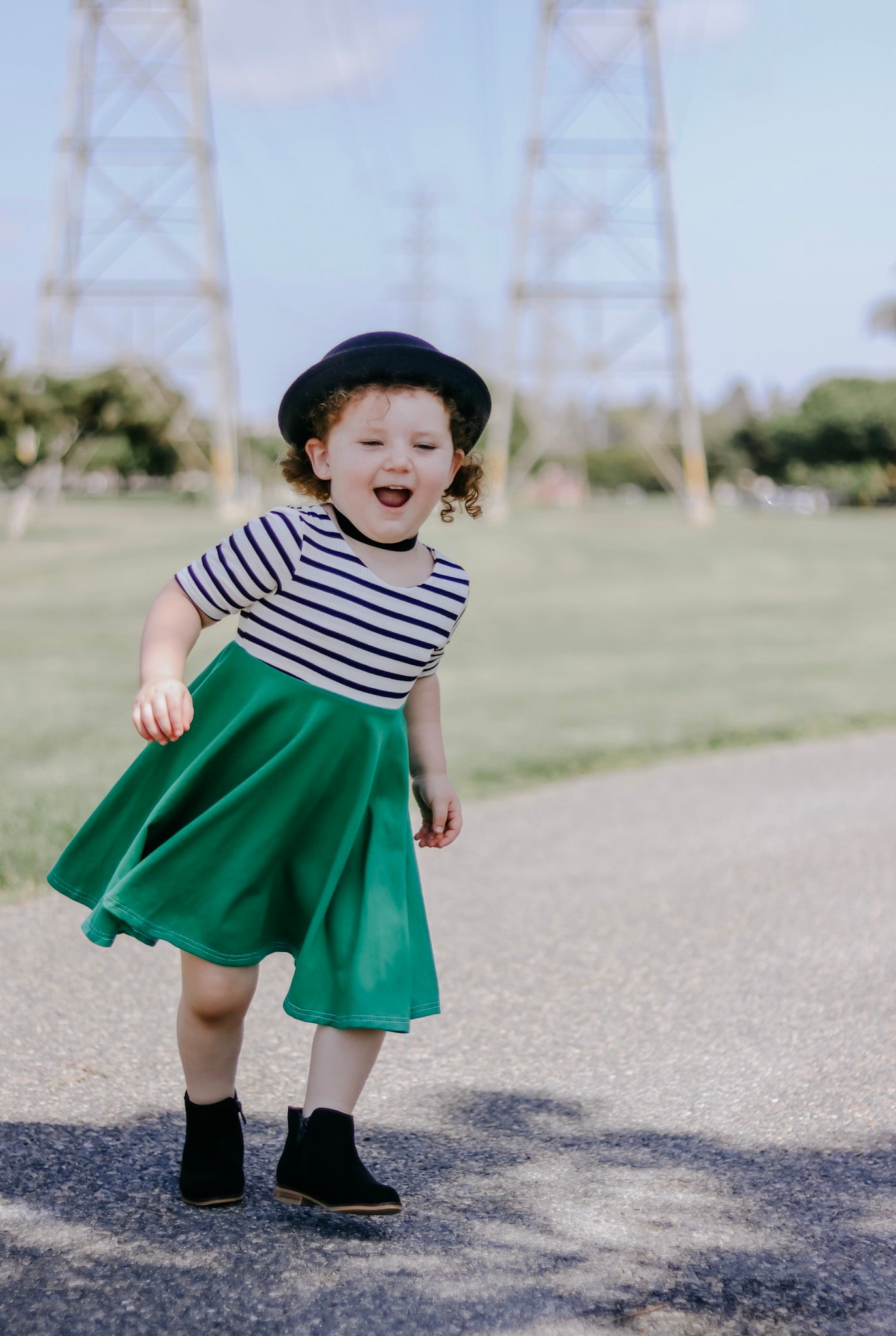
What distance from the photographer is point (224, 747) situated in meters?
2.61

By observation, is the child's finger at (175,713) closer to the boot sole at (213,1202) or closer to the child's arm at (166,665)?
the child's arm at (166,665)

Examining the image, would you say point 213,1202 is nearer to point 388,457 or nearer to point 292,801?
point 292,801

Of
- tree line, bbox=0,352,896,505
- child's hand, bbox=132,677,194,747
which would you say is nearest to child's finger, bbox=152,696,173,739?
child's hand, bbox=132,677,194,747

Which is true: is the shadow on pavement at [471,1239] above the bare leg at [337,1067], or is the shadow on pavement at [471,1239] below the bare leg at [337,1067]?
below

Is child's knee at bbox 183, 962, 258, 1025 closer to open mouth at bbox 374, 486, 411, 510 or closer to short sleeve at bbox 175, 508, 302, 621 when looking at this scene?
short sleeve at bbox 175, 508, 302, 621

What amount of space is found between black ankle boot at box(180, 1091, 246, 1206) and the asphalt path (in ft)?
0.20

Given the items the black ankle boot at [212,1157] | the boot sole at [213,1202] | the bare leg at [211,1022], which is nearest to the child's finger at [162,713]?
the bare leg at [211,1022]

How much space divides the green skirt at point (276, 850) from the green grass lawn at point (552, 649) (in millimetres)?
2524

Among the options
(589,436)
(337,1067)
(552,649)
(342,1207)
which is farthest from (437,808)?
(589,436)

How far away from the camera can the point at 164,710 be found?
2506mm

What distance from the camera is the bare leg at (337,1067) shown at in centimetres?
259

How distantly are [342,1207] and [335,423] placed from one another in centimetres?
144

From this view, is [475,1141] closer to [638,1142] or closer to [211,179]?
[638,1142]

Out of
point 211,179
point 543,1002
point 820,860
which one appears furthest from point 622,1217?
point 211,179
